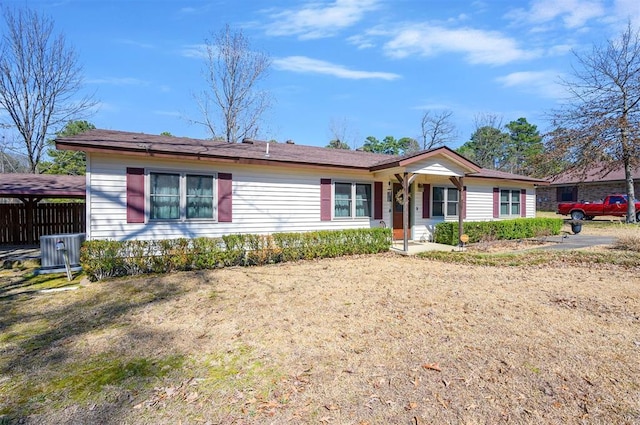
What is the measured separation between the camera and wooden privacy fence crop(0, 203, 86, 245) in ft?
40.8

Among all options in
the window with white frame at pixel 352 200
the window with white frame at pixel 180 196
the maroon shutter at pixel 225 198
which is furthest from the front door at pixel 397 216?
the window with white frame at pixel 180 196

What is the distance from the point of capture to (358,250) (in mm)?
10023

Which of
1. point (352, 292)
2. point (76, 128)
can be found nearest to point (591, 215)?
point (352, 292)

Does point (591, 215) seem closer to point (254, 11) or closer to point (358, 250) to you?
point (358, 250)

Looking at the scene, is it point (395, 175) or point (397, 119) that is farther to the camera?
point (397, 119)

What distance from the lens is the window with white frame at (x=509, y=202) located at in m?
15.0

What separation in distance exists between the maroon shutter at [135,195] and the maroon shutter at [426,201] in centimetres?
954

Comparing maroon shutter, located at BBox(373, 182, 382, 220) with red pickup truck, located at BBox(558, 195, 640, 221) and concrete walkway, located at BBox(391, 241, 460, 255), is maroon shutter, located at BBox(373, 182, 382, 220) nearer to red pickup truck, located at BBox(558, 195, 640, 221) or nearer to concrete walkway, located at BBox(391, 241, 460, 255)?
concrete walkway, located at BBox(391, 241, 460, 255)

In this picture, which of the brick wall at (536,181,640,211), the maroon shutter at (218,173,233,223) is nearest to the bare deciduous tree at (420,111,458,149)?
the brick wall at (536,181,640,211)

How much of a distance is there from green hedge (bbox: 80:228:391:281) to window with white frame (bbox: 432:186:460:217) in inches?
136

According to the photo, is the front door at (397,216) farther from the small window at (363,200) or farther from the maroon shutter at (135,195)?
the maroon shutter at (135,195)

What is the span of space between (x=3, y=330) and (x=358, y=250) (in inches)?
309

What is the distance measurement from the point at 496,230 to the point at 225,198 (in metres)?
10.2

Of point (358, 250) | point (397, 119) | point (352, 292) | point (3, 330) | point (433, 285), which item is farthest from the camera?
point (397, 119)
